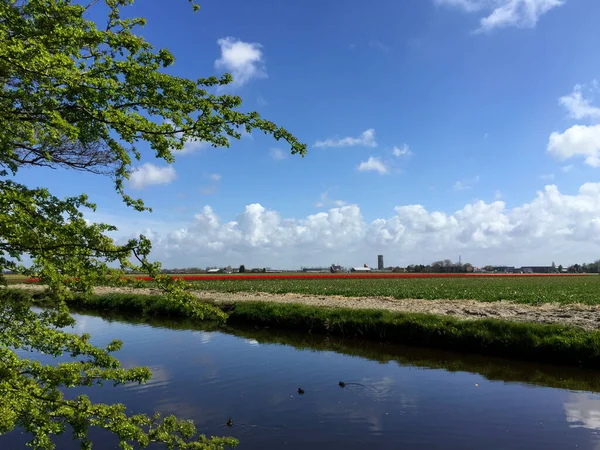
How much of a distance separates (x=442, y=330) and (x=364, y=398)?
7868mm

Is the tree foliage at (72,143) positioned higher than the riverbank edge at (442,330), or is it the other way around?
the tree foliage at (72,143)

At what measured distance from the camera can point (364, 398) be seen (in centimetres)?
1065

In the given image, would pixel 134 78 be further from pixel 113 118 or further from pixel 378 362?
pixel 378 362

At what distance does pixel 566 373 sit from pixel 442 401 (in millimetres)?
5478

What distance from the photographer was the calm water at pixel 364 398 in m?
8.21

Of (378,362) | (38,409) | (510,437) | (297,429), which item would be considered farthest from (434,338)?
(38,409)

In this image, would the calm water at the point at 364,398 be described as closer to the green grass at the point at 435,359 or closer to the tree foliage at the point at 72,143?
the green grass at the point at 435,359

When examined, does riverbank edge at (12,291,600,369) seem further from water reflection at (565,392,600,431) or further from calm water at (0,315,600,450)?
water reflection at (565,392,600,431)

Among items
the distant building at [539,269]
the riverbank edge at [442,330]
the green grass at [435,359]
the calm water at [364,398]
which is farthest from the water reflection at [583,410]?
the distant building at [539,269]

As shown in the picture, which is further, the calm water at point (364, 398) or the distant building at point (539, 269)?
the distant building at point (539, 269)

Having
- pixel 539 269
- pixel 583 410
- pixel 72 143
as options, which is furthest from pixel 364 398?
pixel 539 269

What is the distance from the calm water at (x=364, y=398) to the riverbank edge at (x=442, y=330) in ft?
2.89

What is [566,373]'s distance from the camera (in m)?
13.0

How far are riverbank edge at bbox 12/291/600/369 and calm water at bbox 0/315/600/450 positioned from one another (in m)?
0.88
